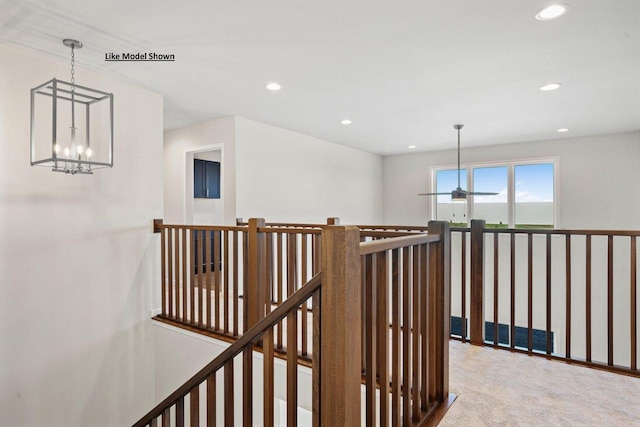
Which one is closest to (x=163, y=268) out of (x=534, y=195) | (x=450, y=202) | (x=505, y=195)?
(x=450, y=202)

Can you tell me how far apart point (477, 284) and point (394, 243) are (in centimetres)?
185

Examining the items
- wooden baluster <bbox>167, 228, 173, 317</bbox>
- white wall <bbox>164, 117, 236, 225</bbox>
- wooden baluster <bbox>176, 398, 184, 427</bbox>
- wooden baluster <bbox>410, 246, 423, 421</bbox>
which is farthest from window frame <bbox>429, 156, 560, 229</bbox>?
wooden baluster <bbox>176, 398, 184, 427</bbox>

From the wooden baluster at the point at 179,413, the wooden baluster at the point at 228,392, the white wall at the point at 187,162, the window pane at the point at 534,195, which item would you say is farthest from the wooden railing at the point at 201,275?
the window pane at the point at 534,195

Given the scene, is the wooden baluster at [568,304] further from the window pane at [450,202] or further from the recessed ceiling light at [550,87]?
the window pane at [450,202]

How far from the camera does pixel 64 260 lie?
2.99 meters

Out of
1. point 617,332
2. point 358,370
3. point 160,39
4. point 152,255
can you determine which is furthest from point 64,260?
point 617,332

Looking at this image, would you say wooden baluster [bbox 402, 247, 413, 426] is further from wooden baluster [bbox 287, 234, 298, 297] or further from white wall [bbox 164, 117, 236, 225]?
white wall [bbox 164, 117, 236, 225]

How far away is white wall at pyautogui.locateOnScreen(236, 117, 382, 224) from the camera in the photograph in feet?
15.4

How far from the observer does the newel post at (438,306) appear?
184 cm

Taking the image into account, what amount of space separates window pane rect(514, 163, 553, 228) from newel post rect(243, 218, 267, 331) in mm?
5425

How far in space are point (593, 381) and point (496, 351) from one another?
628 millimetres

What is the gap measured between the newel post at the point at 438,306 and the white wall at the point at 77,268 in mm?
2906

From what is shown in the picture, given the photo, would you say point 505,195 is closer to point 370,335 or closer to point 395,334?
point 395,334

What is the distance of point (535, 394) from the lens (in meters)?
2.14
